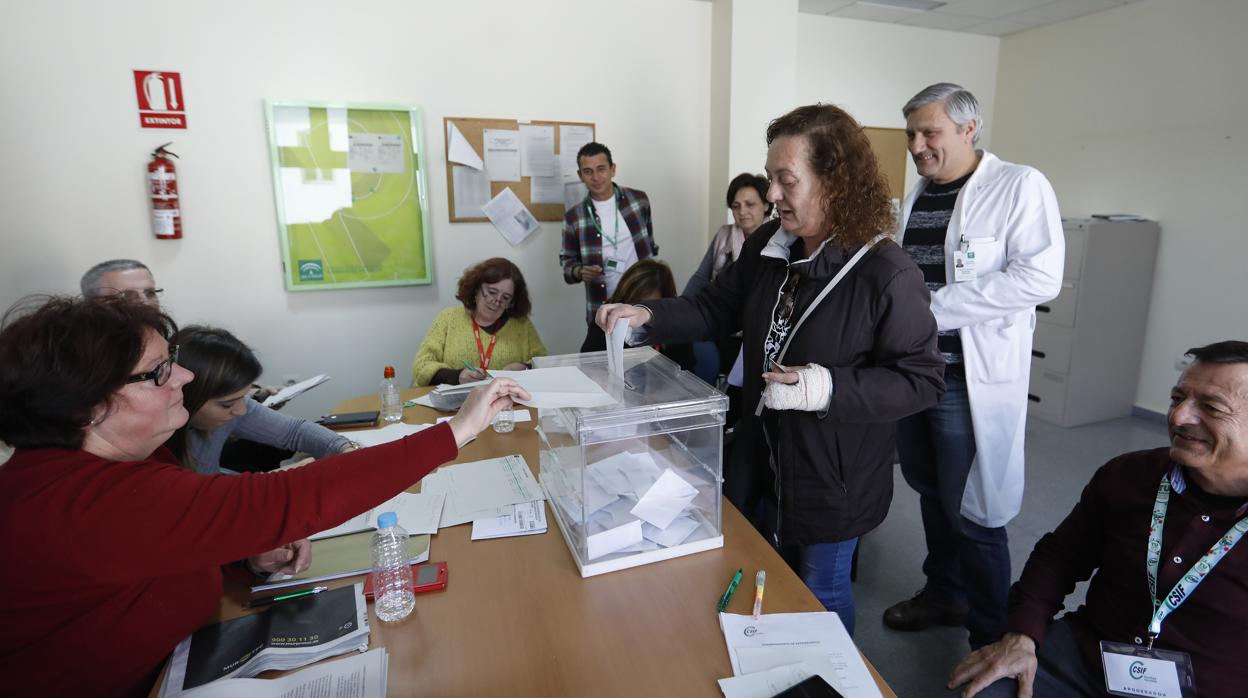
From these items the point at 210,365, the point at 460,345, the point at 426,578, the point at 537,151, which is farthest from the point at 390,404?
the point at 537,151

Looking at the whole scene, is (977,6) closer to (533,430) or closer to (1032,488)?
(1032,488)

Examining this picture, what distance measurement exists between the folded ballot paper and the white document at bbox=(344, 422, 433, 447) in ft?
2.66

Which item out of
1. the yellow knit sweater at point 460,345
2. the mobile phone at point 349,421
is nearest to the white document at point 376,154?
the yellow knit sweater at point 460,345

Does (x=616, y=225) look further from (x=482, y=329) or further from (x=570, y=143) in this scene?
(x=482, y=329)

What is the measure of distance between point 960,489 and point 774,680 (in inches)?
49.8

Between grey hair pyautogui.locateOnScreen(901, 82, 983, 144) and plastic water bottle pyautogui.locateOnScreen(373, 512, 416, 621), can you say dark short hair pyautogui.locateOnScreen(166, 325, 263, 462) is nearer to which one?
plastic water bottle pyautogui.locateOnScreen(373, 512, 416, 621)

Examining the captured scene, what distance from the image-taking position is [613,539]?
122cm

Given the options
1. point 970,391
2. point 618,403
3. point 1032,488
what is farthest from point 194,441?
point 1032,488

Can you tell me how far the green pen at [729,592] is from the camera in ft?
3.65

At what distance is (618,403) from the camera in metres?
1.21

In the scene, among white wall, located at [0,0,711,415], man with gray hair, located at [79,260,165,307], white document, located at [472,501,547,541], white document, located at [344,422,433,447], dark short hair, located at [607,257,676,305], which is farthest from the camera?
white wall, located at [0,0,711,415]

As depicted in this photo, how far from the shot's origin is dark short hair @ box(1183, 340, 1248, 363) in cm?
112

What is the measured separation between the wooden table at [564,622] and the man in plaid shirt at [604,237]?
219 cm

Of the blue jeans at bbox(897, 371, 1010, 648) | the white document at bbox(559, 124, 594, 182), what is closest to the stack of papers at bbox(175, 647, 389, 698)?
the blue jeans at bbox(897, 371, 1010, 648)
